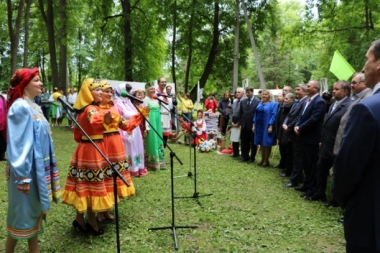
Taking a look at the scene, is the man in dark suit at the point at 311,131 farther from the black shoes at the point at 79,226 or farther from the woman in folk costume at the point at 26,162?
the woman in folk costume at the point at 26,162

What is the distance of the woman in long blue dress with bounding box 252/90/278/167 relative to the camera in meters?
8.20

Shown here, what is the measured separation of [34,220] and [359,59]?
1423cm

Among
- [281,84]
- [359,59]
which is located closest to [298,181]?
[359,59]

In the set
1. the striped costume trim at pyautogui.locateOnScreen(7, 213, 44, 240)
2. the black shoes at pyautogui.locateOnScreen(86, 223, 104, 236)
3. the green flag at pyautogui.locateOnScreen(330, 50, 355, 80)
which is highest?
the green flag at pyautogui.locateOnScreen(330, 50, 355, 80)

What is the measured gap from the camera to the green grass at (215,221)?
12.9 ft

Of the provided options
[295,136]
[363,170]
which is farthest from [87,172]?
[295,136]

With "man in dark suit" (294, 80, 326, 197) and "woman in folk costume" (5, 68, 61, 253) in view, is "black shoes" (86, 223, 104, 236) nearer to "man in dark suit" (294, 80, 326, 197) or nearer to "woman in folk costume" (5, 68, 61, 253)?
"woman in folk costume" (5, 68, 61, 253)

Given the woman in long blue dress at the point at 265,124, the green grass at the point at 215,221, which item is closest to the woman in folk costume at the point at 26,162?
the green grass at the point at 215,221

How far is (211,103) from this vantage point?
626 inches

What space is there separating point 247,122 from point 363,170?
6946mm

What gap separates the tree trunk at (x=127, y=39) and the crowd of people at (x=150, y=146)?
889 cm

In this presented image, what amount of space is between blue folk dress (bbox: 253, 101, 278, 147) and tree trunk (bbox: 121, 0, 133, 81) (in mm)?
10092

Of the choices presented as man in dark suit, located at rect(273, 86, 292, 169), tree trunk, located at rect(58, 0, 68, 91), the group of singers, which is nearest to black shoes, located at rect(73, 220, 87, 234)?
the group of singers

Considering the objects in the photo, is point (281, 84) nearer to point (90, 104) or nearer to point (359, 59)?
point (359, 59)
